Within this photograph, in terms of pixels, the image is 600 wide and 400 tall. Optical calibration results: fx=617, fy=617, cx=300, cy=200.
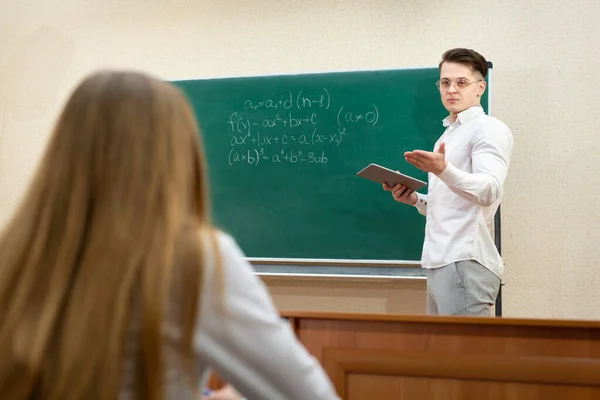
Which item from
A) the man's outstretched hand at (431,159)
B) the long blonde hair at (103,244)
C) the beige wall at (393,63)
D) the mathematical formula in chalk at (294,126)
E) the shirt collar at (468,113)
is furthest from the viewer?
the mathematical formula in chalk at (294,126)

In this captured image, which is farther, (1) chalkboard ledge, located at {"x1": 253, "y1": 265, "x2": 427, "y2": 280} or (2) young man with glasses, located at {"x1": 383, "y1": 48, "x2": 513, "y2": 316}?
(1) chalkboard ledge, located at {"x1": 253, "y1": 265, "x2": 427, "y2": 280}

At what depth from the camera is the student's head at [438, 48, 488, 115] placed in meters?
2.62

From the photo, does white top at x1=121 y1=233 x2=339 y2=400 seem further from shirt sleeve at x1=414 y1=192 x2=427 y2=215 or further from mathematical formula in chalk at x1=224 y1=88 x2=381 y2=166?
mathematical formula in chalk at x1=224 y1=88 x2=381 y2=166

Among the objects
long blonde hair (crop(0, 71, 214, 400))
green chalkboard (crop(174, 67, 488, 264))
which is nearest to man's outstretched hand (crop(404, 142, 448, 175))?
green chalkboard (crop(174, 67, 488, 264))

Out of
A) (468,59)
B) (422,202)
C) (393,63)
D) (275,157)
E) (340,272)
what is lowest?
(340,272)

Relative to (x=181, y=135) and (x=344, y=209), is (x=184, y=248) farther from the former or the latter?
(x=344, y=209)

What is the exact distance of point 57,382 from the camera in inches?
29.3

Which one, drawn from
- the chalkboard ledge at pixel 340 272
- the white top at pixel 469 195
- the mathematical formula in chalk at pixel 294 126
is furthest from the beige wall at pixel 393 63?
the white top at pixel 469 195

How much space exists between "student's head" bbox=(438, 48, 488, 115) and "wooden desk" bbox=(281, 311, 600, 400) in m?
1.09

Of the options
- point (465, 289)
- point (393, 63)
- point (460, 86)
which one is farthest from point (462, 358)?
point (393, 63)

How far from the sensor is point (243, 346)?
804 millimetres

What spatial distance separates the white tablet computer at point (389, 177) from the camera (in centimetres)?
237

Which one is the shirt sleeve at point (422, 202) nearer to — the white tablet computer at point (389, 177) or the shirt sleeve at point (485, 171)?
the white tablet computer at point (389, 177)

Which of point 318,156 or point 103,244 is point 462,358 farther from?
point 318,156
